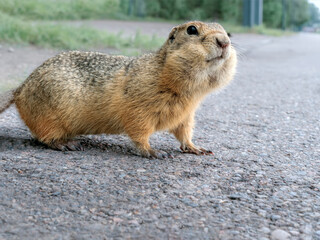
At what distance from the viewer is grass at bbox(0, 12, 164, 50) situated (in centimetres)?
958

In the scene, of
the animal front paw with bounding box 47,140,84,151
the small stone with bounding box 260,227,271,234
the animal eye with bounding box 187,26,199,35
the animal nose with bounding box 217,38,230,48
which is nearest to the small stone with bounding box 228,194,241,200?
the small stone with bounding box 260,227,271,234

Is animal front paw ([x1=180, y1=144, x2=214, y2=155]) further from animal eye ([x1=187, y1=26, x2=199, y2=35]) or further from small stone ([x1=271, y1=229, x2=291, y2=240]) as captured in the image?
small stone ([x1=271, y1=229, x2=291, y2=240])

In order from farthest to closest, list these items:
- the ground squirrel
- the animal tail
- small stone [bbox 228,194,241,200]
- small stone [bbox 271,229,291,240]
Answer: the animal tail, the ground squirrel, small stone [bbox 228,194,241,200], small stone [bbox 271,229,291,240]

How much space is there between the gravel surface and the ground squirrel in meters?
0.21

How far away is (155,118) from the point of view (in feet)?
12.0

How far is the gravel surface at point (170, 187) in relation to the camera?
238 centimetres

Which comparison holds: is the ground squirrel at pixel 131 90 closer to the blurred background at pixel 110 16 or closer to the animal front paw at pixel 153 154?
the animal front paw at pixel 153 154

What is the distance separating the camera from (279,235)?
7.67ft

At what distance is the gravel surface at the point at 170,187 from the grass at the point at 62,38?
4.81m

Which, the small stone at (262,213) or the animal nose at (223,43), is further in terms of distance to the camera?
the animal nose at (223,43)

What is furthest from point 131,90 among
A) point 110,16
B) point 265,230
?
point 110,16

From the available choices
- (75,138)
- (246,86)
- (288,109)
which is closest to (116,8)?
(246,86)

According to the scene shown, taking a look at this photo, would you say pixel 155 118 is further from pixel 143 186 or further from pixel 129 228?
pixel 129 228

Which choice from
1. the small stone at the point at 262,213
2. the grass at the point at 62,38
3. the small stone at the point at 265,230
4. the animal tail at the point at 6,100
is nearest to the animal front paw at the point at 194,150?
the small stone at the point at 262,213
